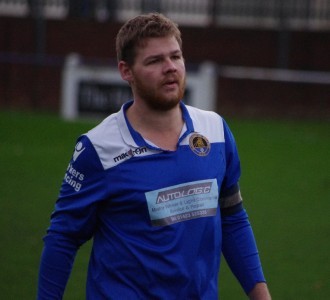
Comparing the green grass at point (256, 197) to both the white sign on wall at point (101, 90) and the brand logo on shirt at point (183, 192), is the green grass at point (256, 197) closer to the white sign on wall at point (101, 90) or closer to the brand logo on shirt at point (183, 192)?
the white sign on wall at point (101, 90)

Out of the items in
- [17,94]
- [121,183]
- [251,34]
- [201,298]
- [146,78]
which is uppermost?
[146,78]

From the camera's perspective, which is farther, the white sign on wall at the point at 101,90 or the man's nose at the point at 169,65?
the white sign on wall at the point at 101,90

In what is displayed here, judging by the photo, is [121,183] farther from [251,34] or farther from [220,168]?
[251,34]

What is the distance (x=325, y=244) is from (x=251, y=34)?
11932 millimetres

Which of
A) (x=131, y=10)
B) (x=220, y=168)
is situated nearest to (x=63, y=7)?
(x=131, y=10)

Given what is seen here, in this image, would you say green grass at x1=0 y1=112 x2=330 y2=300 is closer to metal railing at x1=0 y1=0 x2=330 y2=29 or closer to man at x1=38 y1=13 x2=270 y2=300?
metal railing at x1=0 y1=0 x2=330 y2=29

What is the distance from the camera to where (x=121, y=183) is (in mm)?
4066

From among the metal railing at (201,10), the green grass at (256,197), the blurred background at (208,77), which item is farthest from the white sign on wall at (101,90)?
the metal railing at (201,10)

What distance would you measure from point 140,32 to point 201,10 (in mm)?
18318

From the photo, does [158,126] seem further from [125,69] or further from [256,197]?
[256,197]

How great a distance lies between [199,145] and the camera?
13.7 ft

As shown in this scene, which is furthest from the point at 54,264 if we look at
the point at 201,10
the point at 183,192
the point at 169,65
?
the point at 201,10

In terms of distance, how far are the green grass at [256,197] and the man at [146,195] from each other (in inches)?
150

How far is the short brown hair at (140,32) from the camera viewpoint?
4105 millimetres
